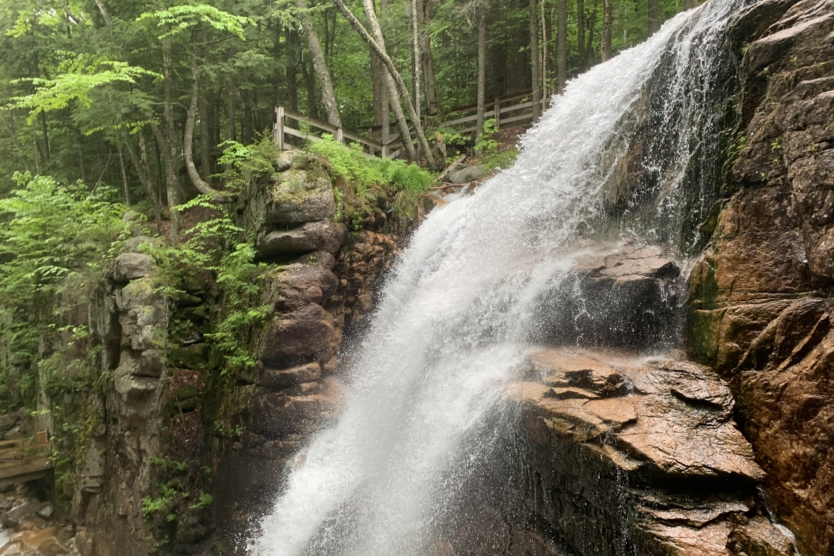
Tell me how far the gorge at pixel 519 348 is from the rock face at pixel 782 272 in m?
0.02

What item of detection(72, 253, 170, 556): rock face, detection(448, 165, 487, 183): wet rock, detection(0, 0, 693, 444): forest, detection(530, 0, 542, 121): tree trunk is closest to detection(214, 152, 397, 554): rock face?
detection(0, 0, 693, 444): forest

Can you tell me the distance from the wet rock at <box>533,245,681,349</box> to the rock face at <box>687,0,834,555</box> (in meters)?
0.38

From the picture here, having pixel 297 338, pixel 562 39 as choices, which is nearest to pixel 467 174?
pixel 562 39

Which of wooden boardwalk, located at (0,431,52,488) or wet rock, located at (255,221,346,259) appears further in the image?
wooden boardwalk, located at (0,431,52,488)

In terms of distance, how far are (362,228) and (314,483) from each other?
5.22 m

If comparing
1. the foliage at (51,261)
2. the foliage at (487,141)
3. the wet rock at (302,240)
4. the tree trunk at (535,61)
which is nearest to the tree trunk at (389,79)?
the foliage at (487,141)

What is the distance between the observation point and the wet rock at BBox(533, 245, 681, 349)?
5.84 m

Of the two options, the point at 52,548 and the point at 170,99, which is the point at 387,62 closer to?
the point at 170,99

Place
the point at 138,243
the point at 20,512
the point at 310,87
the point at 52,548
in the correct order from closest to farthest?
1. the point at 52,548
2. the point at 138,243
3. the point at 20,512
4. the point at 310,87

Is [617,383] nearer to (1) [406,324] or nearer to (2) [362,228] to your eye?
(1) [406,324]

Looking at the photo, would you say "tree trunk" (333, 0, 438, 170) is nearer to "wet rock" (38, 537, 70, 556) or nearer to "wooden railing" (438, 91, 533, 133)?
"wooden railing" (438, 91, 533, 133)

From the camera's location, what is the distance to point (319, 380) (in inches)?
326

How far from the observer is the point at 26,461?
11188mm

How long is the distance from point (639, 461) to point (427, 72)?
52.3ft
